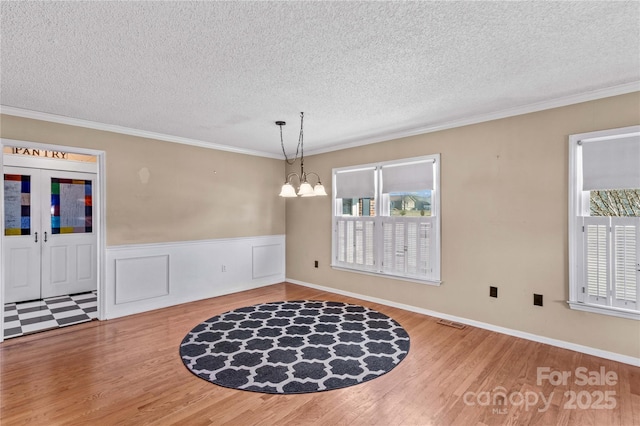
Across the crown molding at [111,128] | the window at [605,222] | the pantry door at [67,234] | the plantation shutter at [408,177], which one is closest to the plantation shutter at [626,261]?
the window at [605,222]

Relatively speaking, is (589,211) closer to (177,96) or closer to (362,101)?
(362,101)

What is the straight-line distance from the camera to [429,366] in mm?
2865

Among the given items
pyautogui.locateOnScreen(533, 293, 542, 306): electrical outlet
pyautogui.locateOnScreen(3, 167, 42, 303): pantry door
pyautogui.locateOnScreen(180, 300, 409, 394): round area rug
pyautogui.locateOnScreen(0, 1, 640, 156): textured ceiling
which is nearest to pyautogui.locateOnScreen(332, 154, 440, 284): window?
pyautogui.locateOnScreen(180, 300, 409, 394): round area rug

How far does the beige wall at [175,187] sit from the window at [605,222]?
4568mm

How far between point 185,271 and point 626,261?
5315 millimetres

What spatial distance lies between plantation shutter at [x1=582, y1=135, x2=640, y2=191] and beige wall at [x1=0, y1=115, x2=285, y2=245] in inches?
183

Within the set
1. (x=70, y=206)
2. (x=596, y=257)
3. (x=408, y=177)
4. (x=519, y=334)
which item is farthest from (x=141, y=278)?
(x=596, y=257)

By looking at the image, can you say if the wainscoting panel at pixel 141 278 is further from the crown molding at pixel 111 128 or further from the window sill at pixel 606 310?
the window sill at pixel 606 310

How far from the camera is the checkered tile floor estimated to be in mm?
3869

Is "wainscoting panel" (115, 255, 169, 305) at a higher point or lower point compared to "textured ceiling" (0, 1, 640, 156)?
lower

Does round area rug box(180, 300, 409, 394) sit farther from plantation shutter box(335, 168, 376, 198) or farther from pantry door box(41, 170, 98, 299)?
pantry door box(41, 170, 98, 299)

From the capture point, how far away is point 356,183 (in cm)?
512

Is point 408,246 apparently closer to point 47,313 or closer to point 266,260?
point 266,260

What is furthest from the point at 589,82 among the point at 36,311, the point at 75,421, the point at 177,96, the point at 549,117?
the point at 36,311
